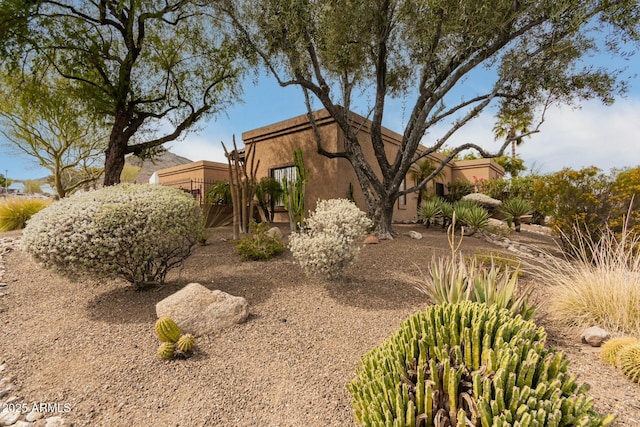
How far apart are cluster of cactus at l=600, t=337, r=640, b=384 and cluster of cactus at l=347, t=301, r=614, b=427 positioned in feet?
5.60

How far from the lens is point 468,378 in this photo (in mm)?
2098

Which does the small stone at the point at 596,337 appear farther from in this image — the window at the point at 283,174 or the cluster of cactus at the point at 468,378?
the window at the point at 283,174

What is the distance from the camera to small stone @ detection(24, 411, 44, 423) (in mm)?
2930

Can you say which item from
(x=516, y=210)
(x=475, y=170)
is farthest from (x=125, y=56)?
(x=475, y=170)

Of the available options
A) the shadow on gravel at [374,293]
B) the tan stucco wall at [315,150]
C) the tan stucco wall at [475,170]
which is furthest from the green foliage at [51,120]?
the tan stucco wall at [475,170]

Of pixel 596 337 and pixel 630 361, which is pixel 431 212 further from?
pixel 630 361

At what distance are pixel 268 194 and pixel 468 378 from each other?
1181 centimetres

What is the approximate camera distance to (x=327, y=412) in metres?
2.71

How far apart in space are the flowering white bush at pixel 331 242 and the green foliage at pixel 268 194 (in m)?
7.50

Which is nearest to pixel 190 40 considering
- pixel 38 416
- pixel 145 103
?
pixel 145 103

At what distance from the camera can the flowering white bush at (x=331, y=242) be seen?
512 centimetres

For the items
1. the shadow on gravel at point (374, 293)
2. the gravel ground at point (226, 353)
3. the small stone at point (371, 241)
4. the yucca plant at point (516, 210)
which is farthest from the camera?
the yucca plant at point (516, 210)

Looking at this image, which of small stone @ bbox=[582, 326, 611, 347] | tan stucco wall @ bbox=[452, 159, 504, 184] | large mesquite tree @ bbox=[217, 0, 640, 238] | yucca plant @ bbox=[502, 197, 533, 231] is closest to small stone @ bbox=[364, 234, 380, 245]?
large mesquite tree @ bbox=[217, 0, 640, 238]

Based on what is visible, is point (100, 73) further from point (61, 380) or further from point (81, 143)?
point (61, 380)
